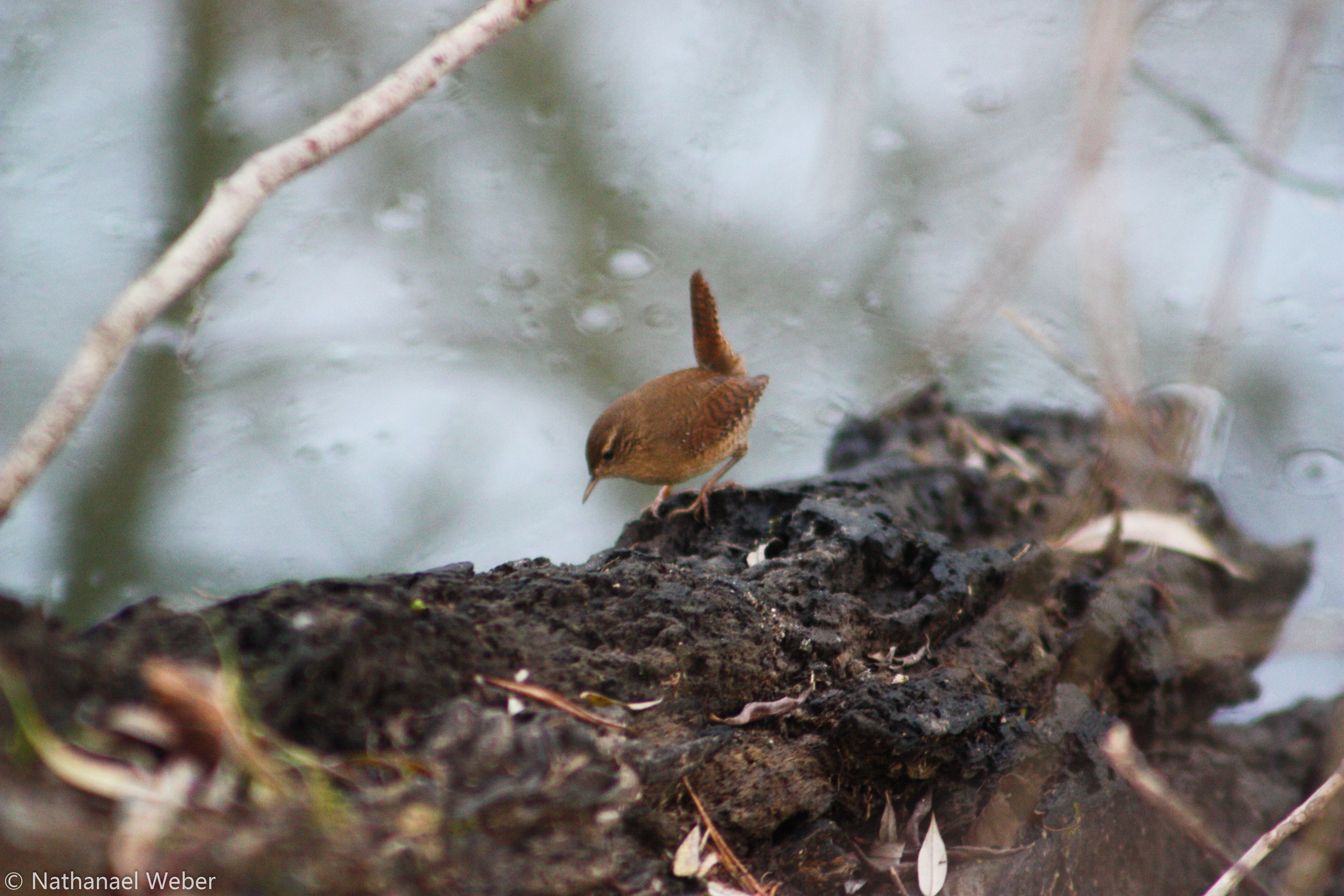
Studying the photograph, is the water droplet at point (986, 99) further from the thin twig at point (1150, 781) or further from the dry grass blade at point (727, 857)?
the dry grass blade at point (727, 857)

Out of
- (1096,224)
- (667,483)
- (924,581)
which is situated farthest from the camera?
(667,483)

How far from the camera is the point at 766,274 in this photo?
471 cm

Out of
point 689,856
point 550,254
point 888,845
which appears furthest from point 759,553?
point 550,254

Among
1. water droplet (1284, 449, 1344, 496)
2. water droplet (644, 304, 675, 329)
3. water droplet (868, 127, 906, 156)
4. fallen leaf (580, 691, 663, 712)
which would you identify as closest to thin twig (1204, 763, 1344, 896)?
fallen leaf (580, 691, 663, 712)

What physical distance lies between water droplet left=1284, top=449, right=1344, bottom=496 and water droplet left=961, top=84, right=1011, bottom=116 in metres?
2.28

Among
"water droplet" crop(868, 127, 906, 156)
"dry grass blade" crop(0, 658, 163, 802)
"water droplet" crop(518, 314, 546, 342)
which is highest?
"dry grass blade" crop(0, 658, 163, 802)

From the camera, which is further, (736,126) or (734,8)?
(734,8)

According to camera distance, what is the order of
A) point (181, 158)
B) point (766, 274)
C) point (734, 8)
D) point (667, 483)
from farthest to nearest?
point (734, 8)
point (766, 274)
point (181, 158)
point (667, 483)

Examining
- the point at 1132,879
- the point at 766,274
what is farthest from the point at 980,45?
the point at 1132,879

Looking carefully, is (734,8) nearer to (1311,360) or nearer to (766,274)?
(766,274)

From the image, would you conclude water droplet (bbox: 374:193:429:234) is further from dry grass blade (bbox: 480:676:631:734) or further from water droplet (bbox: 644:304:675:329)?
dry grass blade (bbox: 480:676:631:734)

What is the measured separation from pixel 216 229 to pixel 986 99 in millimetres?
4480

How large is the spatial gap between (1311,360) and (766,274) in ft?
8.03

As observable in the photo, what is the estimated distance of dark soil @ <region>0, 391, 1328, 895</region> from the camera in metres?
0.94
